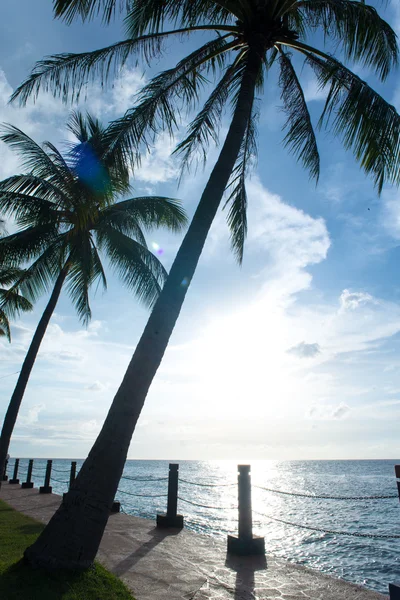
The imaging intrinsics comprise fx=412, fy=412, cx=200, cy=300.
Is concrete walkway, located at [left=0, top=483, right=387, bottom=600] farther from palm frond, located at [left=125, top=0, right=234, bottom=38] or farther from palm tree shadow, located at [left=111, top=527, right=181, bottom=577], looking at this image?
palm frond, located at [left=125, top=0, right=234, bottom=38]

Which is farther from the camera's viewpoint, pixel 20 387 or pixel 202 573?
pixel 20 387

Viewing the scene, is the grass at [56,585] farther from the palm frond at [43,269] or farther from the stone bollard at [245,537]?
the palm frond at [43,269]

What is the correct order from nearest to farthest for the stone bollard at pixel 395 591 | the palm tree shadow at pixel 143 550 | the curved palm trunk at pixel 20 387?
the stone bollard at pixel 395 591 < the palm tree shadow at pixel 143 550 < the curved palm trunk at pixel 20 387

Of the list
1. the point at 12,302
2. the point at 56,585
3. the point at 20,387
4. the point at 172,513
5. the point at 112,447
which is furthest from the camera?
the point at 12,302

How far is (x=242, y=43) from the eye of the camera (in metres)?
7.44

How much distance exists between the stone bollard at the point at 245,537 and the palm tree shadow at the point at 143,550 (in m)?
1.30

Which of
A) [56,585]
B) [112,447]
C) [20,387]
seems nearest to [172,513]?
[20,387]

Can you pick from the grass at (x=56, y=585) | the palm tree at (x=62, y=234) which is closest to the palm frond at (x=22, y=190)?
the palm tree at (x=62, y=234)

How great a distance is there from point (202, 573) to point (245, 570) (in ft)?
1.88

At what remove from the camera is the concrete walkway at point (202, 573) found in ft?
14.7

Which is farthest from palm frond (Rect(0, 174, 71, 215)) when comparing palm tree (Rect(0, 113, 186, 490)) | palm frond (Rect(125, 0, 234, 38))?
palm frond (Rect(125, 0, 234, 38))

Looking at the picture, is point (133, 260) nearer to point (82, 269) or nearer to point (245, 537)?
point (82, 269)

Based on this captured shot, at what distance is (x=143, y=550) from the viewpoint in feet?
20.5

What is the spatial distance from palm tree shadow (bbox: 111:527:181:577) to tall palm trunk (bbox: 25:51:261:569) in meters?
1.36
